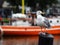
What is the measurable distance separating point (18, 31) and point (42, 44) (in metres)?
9.12

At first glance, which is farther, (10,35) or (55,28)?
(55,28)

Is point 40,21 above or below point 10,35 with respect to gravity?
above

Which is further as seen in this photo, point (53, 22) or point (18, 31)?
point (53, 22)

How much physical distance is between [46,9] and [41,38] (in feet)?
89.1

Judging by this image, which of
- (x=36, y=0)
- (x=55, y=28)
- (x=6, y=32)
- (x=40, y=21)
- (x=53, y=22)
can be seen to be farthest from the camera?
(x=36, y=0)

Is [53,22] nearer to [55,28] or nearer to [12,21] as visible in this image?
[55,28]

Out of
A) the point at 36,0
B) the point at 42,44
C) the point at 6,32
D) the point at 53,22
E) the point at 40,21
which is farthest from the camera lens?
the point at 36,0

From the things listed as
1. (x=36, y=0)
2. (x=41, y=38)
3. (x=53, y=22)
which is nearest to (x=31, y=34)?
(x=53, y=22)

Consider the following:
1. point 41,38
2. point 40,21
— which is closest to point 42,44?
point 41,38

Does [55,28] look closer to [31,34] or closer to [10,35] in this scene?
[31,34]

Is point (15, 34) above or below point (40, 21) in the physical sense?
below

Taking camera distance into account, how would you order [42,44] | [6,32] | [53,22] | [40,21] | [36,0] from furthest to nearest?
[36,0] < [53,22] < [6,32] < [40,21] < [42,44]

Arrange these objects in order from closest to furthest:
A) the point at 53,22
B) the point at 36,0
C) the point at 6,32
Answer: the point at 6,32 → the point at 53,22 → the point at 36,0

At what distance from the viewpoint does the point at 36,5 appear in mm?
36375
